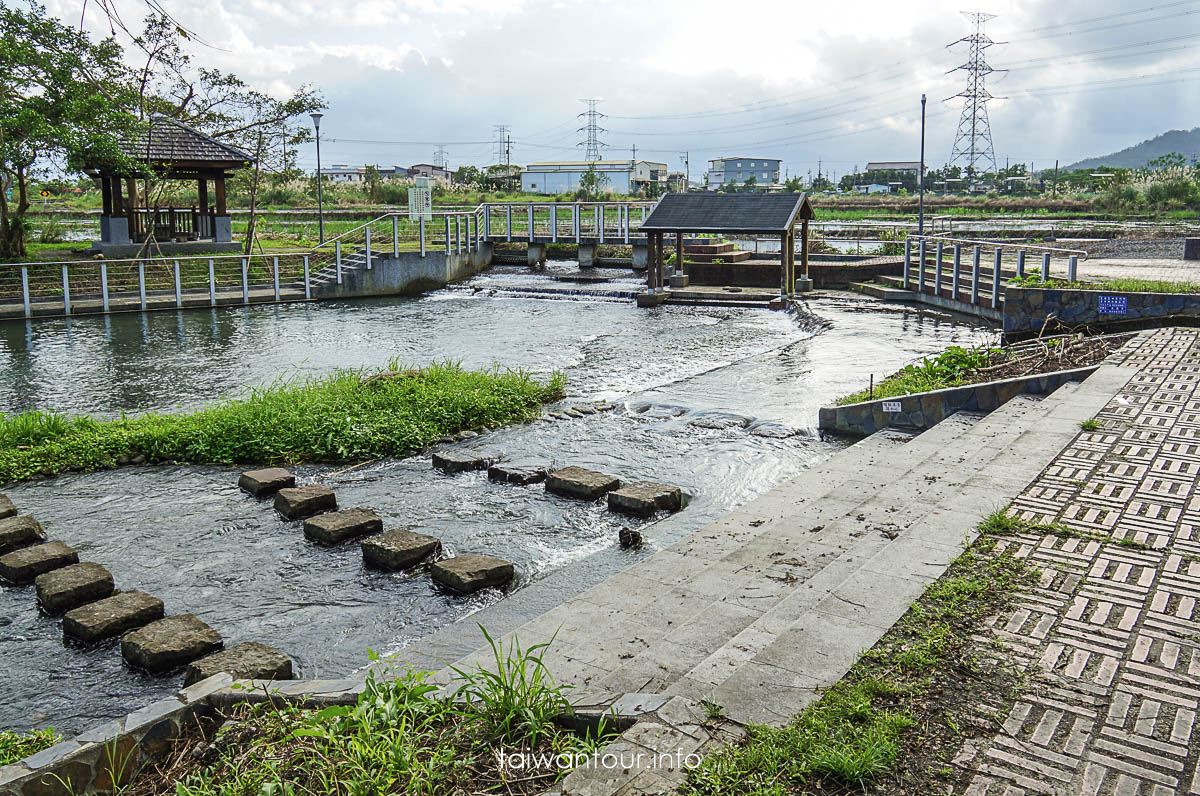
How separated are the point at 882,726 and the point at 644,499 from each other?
487 centimetres

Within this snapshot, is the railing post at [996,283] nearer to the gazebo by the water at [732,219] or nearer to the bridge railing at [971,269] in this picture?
the bridge railing at [971,269]

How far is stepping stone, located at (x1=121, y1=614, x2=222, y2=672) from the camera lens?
5.50 metres

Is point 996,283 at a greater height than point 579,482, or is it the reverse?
point 996,283

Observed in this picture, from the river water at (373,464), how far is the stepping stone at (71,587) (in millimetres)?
139

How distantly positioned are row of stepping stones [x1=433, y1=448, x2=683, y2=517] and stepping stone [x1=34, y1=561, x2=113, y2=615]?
3.76 m

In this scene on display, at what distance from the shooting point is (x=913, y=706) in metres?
3.77

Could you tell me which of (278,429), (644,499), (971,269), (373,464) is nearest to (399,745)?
(644,499)

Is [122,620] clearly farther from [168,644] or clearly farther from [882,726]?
[882,726]

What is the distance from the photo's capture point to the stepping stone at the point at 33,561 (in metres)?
6.90

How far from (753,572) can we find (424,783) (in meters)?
3.24

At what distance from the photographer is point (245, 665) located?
5129 millimetres

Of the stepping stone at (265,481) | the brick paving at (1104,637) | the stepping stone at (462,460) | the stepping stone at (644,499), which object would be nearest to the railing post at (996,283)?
the brick paving at (1104,637)

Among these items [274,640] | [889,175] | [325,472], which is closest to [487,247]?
[325,472]

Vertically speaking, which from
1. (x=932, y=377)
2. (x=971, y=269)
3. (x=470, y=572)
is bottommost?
(x=470, y=572)
